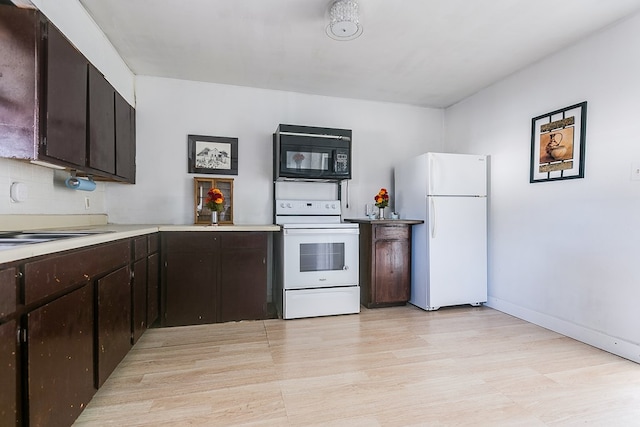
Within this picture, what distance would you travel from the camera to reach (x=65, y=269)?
1285 millimetres

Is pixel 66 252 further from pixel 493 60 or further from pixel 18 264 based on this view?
pixel 493 60

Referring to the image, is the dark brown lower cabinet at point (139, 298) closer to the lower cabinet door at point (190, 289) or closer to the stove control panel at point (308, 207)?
the lower cabinet door at point (190, 289)

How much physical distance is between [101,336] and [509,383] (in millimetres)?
2312

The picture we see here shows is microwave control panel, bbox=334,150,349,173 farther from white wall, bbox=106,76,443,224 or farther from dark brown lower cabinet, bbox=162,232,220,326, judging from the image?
dark brown lower cabinet, bbox=162,232,220,326

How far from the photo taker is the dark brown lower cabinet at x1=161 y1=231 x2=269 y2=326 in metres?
2.72

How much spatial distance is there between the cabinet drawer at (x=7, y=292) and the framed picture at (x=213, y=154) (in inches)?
97.0

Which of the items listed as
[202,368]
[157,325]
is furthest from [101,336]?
[157,325]

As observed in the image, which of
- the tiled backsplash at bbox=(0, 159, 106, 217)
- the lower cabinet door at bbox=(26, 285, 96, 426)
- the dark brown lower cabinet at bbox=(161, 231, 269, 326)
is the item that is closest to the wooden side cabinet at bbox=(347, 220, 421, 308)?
the dark brown lower cabinet at bbox=(161, 231, 269, 326)

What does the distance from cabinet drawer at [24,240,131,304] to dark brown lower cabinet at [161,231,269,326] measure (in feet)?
3.05

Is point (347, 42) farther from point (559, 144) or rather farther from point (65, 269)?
point (65, 269)

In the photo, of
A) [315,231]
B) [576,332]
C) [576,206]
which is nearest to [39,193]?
[315,231]

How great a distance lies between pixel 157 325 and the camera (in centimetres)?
276

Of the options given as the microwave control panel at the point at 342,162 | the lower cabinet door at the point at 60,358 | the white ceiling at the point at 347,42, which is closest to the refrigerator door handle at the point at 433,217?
the microwave control panel at the point at 342,162

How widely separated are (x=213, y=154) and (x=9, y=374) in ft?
8.78
